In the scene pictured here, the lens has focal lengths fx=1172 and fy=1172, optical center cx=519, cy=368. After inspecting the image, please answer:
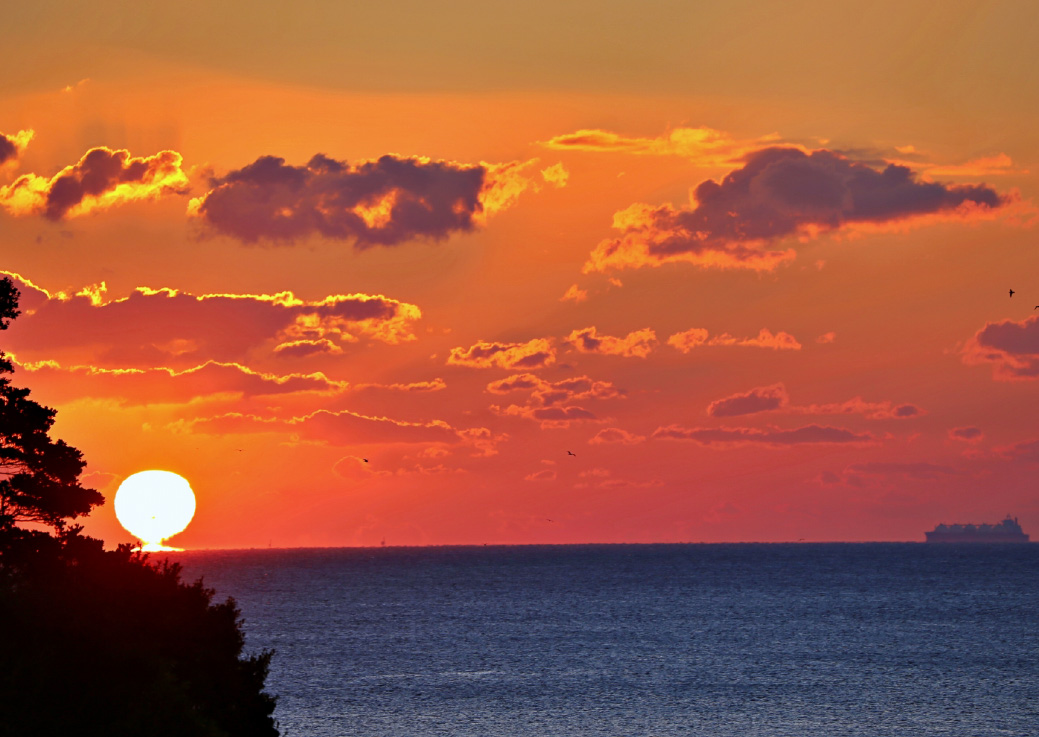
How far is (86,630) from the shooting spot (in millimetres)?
39844

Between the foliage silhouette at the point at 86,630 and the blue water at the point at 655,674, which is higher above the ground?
the foliage silhouette at the point at 86,630

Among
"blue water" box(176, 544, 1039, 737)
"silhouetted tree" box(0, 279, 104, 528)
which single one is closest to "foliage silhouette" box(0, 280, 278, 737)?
"silhouetted tree" box(0, 279, 104, 528)

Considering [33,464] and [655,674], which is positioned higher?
[33,464]

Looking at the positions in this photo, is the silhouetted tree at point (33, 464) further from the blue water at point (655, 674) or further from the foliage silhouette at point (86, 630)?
the blue water at point (655, 674)

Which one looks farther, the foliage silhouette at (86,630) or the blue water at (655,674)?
the blue water at (655,674)

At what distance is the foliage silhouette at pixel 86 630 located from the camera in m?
37.8

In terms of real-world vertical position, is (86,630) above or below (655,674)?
above

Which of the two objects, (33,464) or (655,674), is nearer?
(33,464)

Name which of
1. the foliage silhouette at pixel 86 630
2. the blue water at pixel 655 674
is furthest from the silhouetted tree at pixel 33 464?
the blue water at pixel 655 674

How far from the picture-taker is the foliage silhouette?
124ft

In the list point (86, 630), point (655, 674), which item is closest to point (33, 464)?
point (86, 630)

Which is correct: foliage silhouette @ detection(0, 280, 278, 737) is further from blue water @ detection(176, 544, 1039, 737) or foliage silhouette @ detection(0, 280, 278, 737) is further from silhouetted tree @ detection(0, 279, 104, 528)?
blue water @ detection(176, 544, 1039, 737)

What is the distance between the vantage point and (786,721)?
88.4 metres

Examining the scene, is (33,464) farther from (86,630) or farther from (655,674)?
(655,674)
